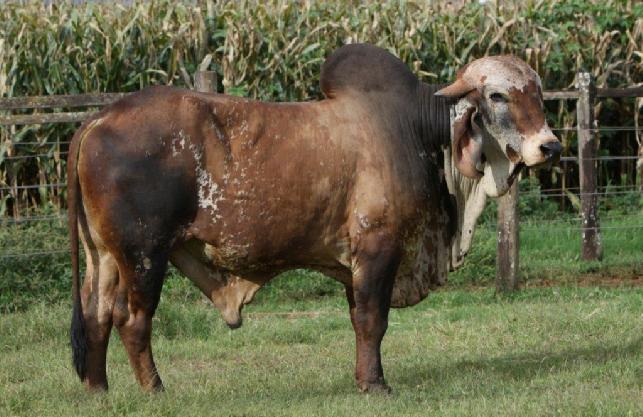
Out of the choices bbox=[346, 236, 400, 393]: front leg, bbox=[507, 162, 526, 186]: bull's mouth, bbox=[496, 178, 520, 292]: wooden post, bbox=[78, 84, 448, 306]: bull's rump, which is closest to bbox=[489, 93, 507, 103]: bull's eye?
bbox=[507, 162, 526, 186]: bull's mouth

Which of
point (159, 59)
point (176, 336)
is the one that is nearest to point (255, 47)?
point (159, 59)

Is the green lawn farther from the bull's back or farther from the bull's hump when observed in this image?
the bull's hump

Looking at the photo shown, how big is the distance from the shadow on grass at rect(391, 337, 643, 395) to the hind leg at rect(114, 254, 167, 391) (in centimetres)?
167

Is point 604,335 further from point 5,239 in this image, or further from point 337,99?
point 5,239

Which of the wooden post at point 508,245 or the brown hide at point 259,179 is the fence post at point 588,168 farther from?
the brown hide at point 259,179

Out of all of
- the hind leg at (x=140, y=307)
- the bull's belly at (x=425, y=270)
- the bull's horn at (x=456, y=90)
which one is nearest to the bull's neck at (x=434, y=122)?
the bull's horn at (x=456, y=90)

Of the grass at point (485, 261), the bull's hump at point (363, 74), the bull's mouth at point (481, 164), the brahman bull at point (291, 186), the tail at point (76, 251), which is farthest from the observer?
the grass at point (485, 261)

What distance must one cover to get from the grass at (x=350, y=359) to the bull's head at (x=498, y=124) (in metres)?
1.35

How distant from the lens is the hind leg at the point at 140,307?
25.5 ft

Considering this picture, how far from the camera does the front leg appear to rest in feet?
26.3

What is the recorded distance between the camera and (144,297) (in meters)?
7.84

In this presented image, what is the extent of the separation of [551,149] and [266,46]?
7.34 m

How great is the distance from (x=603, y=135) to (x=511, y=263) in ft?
14.9

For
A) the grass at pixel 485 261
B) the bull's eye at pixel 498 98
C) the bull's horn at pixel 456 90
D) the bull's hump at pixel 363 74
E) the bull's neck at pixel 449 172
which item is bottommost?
the grass at pixel 485 261
